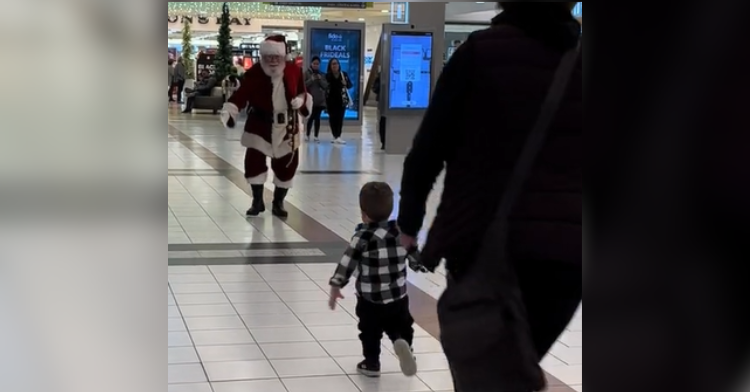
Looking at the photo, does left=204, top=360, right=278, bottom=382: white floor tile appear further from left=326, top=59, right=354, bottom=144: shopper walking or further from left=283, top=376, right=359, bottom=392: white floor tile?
left=326, top=59, right=354, bottom=144: shopper walking

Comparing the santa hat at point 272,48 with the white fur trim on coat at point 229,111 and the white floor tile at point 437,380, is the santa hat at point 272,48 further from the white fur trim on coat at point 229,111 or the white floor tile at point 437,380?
the white floor tile at point 437,380

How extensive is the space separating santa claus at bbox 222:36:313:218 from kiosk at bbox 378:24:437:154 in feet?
14.5

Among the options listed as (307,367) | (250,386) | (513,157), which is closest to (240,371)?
(250,386)

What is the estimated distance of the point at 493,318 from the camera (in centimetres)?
244

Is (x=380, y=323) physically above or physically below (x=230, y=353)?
above

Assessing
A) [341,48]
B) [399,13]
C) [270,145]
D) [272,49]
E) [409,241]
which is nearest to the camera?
[409,241]

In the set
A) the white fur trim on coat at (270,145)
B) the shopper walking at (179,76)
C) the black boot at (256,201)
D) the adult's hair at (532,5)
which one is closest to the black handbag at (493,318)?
the adult's hair at (532,5)

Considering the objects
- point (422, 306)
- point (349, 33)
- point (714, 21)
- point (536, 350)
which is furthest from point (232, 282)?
point (349, 33)

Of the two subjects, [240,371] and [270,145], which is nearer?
[240,371]

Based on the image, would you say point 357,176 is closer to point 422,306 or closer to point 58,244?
point 422,306

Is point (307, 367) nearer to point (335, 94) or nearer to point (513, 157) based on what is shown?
point (513, 157)

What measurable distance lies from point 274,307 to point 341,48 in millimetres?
11922

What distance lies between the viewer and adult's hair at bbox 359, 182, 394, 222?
3.37m

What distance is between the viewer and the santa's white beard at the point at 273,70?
7.04 metres
